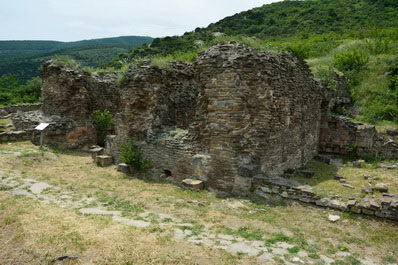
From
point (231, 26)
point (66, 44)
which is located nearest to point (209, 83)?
point (231, 26)

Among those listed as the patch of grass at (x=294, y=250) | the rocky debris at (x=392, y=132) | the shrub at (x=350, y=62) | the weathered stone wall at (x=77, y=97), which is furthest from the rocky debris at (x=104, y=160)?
the shrub at (x=350, y=62)

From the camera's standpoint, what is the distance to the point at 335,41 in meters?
26.4

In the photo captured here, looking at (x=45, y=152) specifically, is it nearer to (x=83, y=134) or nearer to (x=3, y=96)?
(x=83, y=134)

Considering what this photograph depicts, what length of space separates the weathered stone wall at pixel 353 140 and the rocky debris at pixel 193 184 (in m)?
8.16

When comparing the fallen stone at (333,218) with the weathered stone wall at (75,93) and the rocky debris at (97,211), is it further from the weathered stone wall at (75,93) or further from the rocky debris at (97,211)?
the weathered stone wall at (75,93)

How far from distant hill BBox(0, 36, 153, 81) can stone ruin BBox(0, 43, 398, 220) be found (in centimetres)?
1066

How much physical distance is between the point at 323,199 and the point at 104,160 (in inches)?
297

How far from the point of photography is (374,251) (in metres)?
4.45

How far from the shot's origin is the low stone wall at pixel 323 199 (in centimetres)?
536

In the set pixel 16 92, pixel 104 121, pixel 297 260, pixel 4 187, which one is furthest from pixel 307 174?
pixel 16 92

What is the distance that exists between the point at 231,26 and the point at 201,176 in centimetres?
4925

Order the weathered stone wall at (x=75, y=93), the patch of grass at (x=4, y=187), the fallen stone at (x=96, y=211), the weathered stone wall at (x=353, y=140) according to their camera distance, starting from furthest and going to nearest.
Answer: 1. the weathered stone wall at (x=75, y=93)
2. the weathered stone wall at (x=353, y=140)
3. the patch of grass at (x=4, y=187)
4. the fallen stone at (x=96, y=211)

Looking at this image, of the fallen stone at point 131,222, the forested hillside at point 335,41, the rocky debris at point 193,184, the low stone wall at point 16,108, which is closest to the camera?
the fallen stone at point 131,222

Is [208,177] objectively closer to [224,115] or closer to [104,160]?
[224,115]
